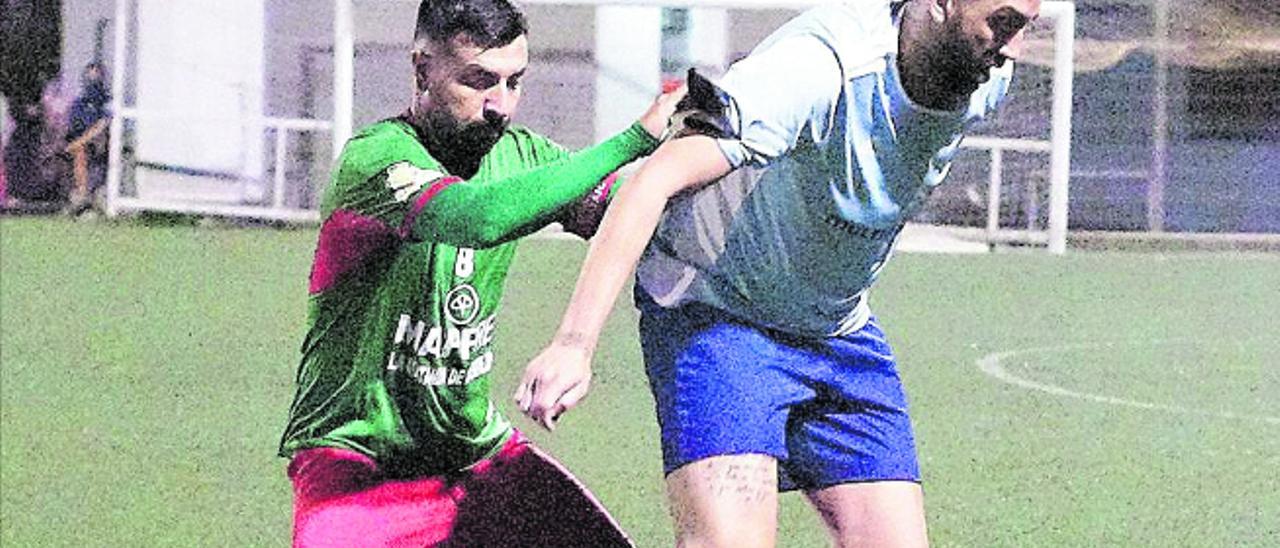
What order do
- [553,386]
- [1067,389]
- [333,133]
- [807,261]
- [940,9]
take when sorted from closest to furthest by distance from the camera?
[553,386]
[940,9]
[807,261]
[1067,389]
[333,133]

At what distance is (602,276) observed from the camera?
3334 mm

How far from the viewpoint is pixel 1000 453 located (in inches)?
348

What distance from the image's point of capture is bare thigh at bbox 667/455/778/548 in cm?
389

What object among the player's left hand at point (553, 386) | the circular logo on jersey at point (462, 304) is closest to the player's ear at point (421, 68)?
the circular logo on jersey at point (462, 304)

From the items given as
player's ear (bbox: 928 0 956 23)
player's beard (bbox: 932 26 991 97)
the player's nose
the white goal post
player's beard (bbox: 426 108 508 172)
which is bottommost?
the white goal post

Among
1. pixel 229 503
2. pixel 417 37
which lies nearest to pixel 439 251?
pixel 417 37

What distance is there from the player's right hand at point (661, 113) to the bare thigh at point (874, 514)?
0.75 metres

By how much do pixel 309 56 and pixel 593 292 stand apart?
15301 millimetres

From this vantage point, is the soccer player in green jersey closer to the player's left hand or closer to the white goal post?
the player's left hand

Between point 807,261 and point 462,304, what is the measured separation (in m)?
0.68

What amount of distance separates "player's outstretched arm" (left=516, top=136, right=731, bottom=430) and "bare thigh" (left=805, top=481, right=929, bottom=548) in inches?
36.2

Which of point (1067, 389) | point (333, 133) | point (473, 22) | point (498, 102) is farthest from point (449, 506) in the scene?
point (333, 133)

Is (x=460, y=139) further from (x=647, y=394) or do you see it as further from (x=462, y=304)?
(x=647, y=394)

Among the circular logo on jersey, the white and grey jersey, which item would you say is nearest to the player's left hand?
the white and grey jersey
